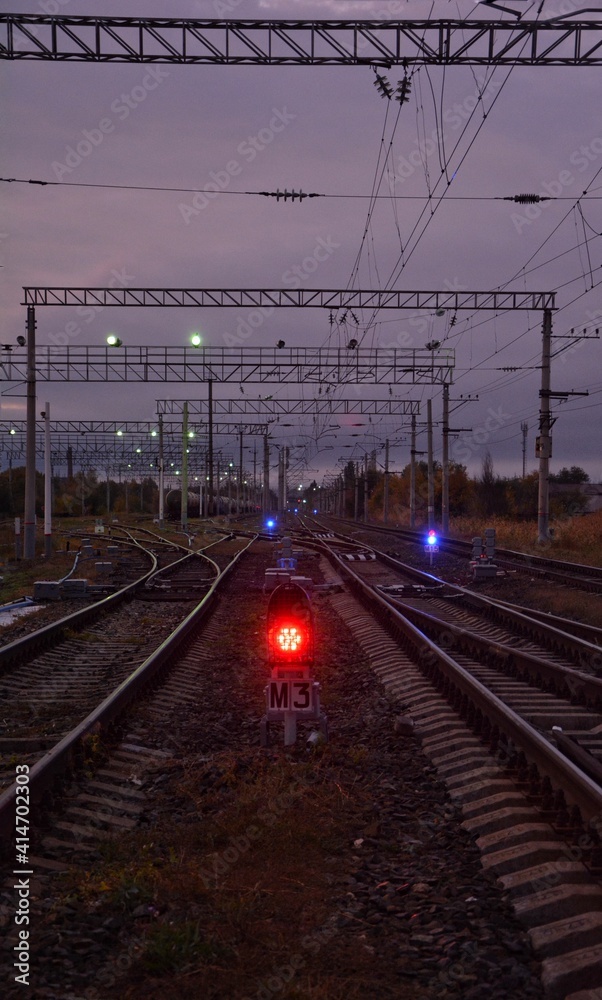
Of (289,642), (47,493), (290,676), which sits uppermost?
(47,493)

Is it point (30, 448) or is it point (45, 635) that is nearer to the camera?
point (45, 635)

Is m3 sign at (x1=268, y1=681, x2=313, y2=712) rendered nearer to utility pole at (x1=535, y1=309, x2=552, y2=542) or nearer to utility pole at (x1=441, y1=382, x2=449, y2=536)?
utility pole at (x1=535, y1=309, x2=552, y2=542)

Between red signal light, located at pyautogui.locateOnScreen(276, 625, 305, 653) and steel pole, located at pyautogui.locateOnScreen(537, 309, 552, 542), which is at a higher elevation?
steel pole, located at pyautogui.locateOnScreen(537, 309, 552, 542)

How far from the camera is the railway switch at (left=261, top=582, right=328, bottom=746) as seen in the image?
23.0 ft

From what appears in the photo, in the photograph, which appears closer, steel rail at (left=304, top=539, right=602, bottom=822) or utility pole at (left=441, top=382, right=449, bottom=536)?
steel rail at (left=304, top=539, right=602, bottom=822)

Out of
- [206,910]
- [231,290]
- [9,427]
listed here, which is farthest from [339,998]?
[9,427]

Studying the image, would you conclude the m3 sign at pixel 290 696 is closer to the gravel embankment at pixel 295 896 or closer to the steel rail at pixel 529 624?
the gravel embankment at pixel 295 896

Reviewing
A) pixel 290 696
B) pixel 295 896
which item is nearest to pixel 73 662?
pixel 290 696

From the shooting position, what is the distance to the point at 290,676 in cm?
705

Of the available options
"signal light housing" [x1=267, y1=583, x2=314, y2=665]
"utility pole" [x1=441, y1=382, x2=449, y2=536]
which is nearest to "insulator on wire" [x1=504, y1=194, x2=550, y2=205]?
"signal light housing" [x1=267, y1=583, x2=314, y2=665]

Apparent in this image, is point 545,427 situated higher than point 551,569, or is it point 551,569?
point 545,427

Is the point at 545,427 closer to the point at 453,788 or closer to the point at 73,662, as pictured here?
the point at 73,662

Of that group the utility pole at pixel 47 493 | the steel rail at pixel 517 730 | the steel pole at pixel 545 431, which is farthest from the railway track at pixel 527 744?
the steel pole at pixel 545 431

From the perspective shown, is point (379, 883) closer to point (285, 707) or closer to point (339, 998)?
point (339, 998)
